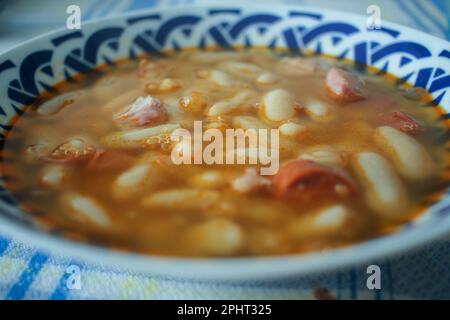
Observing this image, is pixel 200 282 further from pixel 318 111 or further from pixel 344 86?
pixel 344 86

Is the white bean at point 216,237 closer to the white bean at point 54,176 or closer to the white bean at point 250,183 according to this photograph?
the white bean at point 250,183

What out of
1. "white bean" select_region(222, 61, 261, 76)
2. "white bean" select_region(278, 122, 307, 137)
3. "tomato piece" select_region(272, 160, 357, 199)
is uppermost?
"white bean" select_region(222, 61, 261, 76)

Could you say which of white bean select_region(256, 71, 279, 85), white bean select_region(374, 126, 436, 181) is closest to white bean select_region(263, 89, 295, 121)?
white bean select_region(256, 71, 279, 85)

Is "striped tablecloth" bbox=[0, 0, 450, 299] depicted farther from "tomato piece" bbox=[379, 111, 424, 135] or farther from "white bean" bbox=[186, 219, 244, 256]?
"tomato piece" bbox=[379, 111, 424, 135]

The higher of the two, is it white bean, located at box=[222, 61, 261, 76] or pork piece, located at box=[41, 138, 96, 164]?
white bean, located at box=[222, 61, 261, 76]

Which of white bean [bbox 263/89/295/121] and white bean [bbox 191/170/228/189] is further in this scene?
white bean [bbox 263/89/295/121]

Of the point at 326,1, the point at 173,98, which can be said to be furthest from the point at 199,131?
the point at 326,1

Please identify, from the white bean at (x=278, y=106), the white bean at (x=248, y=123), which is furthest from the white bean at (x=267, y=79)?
the white bean at (x=248, y=123)
